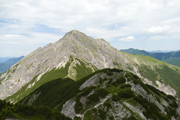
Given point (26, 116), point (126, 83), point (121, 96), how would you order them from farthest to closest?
point (126, 83), point (121, 96), point (26, 116)

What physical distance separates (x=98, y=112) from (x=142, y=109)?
1800 cm

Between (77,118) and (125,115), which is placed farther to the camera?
(77,118)

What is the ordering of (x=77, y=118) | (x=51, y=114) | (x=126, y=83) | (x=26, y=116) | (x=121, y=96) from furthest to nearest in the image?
(x=126, y=83) < (x=121, y=96) < (x=77, y=118) < (x=51, y=114) < (x=26, y=116)

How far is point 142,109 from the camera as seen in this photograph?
50.0m

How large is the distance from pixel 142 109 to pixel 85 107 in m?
23.8

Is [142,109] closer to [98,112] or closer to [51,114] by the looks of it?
[98,112]

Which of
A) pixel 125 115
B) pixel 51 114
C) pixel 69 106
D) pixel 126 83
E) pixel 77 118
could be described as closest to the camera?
pixel 51 114

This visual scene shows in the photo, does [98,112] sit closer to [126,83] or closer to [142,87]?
[126,83]

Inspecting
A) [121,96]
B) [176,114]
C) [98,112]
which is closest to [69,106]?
[98,112]

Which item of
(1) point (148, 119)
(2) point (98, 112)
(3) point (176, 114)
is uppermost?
(2) point (98, 112)

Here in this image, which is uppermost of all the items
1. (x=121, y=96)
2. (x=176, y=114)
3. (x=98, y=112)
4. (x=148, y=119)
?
(x=121, y=96)

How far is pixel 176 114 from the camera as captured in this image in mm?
63594

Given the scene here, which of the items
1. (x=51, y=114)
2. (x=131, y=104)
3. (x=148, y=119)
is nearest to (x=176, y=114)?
(x=148, y=119)

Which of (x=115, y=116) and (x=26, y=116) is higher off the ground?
(x=26, y=116)
